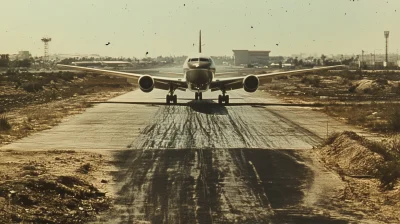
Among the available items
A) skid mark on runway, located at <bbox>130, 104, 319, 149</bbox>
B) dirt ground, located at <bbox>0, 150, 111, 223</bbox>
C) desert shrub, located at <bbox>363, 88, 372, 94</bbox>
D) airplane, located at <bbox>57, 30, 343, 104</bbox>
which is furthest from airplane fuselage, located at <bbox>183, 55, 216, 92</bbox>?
desert shrub, located at <bbox>363, 88, 372, 94</bbox>

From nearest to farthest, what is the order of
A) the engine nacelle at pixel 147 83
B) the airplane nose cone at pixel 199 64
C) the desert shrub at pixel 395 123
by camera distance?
Answer: the desert shrub at pixel 395 123
the airplane nose cone at pixel 199 64
the engine nacelle at pixel 147 83

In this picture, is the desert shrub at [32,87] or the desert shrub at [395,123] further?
the desert shrub at [32,87]

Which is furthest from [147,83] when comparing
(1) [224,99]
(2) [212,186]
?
(2) [212,186]

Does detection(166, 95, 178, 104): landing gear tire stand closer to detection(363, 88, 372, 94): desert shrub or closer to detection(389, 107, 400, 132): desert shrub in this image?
detection(389, 107, 400, 132): desert shrub

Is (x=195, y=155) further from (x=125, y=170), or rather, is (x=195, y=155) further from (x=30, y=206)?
(x=30, y=206)

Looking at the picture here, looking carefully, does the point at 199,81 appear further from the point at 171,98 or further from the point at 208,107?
the point at 171,98

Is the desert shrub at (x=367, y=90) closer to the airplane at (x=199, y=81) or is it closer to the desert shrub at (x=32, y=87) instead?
the airplane at (x=199, y=81)

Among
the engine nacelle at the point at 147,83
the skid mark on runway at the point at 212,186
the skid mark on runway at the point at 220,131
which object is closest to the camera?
the skid mark on runway at the point at 212,186

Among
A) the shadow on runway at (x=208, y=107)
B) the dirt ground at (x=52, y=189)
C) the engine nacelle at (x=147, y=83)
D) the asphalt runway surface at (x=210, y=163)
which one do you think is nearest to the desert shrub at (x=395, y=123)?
the asphalt runway surface at (x=210, y=163)
